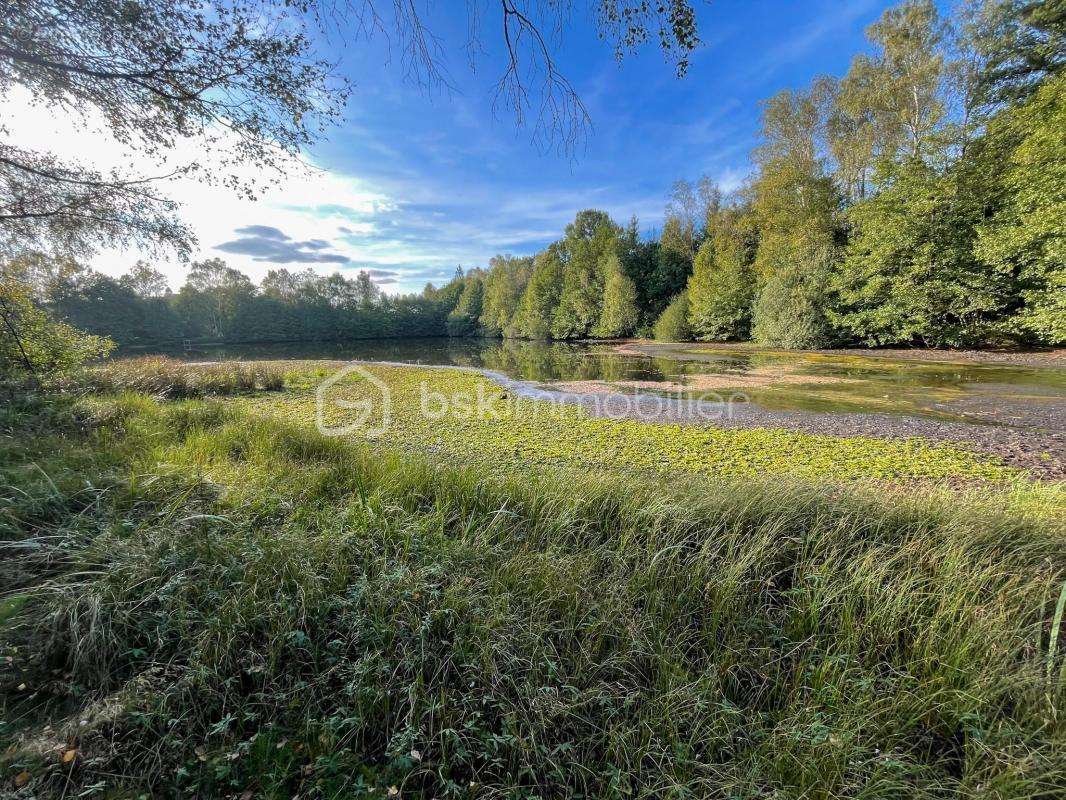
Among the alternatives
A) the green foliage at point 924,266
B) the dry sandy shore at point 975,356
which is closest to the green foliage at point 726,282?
the dry sandy shore at point 975,356

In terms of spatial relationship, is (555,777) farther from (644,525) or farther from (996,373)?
(996,373)

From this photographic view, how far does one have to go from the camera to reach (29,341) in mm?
6730

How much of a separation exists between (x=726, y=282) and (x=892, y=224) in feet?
40.6

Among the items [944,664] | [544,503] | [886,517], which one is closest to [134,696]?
[544,503]

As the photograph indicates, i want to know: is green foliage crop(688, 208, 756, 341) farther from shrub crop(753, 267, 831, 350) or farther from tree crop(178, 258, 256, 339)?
tree crop(178, 258, 256, 339)

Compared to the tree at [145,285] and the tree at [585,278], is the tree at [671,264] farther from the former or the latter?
the tree at [145,285]

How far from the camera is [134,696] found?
5.48ft

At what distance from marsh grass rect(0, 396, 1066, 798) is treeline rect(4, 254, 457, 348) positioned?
40.0 m

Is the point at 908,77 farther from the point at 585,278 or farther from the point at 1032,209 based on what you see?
the point at 585,278

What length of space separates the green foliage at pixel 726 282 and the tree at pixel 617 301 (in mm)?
7235

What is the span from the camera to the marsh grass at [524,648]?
5.01ft

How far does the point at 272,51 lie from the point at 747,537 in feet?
23.3

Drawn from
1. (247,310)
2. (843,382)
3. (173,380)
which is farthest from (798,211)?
(247,310)

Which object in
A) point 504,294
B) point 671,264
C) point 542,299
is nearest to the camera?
point 671,264
